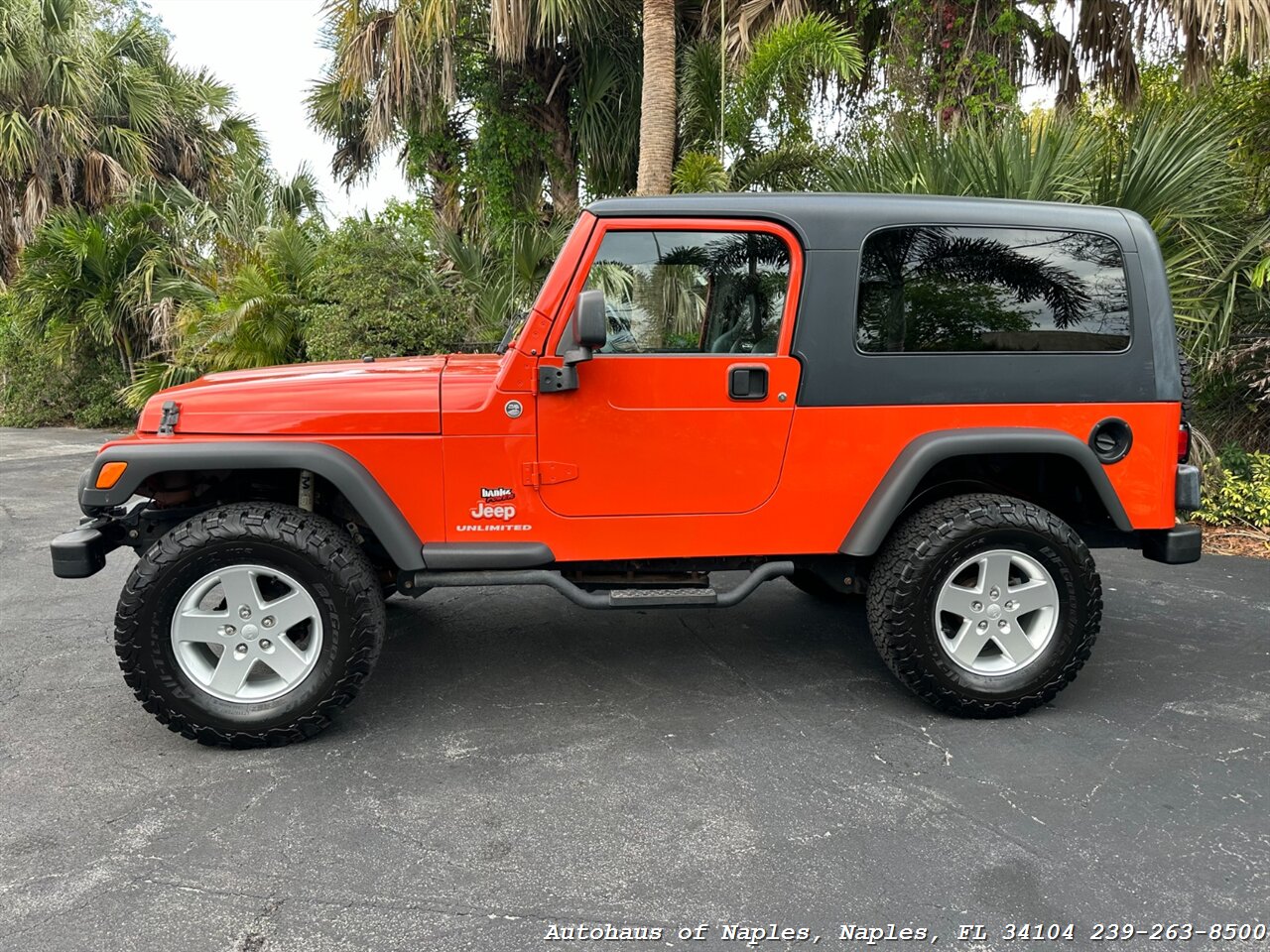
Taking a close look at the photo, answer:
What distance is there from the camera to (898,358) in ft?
11.1

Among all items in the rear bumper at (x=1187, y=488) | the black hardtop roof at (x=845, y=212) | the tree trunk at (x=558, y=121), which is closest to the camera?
the black hardtop roof at (x=845, y=212)

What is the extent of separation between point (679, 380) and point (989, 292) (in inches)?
50.6

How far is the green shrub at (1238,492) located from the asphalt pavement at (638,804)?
307cm

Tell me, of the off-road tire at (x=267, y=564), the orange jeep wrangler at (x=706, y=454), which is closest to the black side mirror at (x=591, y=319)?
the orange jeep wrangler at (x=706, y=454)

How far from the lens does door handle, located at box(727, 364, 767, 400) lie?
329cm

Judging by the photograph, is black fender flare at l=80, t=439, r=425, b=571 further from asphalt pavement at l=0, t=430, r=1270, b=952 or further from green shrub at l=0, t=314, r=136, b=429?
green shrub at l=0, t=314, r=136, b=429

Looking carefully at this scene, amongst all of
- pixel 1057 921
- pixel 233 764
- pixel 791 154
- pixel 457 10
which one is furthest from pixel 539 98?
pixel 1057 921

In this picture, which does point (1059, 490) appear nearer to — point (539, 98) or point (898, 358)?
point (898, 358)

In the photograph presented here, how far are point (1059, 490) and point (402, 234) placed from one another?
8.66 m

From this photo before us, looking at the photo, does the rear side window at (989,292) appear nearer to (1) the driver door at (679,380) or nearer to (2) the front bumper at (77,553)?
(1) the driver door at (679,380)

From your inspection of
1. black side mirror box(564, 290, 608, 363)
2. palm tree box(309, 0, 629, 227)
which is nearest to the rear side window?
black side mirror box(564, 290, 608, 363)

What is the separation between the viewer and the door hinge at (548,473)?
10.8 ft

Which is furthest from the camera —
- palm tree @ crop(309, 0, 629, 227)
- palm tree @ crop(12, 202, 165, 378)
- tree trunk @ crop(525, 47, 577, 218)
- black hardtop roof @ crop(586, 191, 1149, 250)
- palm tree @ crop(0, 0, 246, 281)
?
palm tree @ crop(0, 0, 246, 281)

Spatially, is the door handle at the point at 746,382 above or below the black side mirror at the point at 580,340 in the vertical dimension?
below
